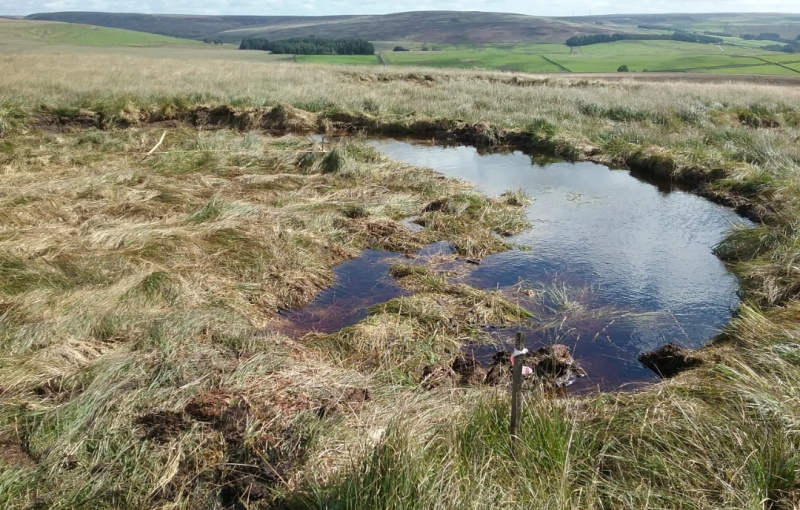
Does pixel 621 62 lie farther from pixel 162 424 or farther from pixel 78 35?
pixel 78 35

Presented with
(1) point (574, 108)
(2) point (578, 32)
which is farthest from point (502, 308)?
(2) point (578, 32)

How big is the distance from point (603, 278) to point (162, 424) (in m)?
5.62

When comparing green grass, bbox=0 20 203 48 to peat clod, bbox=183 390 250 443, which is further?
green grass, bbox=0 20 203 48

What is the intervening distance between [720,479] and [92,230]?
754 cm

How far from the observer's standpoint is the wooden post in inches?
125

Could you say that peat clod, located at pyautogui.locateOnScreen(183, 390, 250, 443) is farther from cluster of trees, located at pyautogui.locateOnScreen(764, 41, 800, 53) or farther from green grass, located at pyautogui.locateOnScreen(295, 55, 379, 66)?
cluster of trees, located at pyautogui.locateOnScreen(764, 41, 800, 53)

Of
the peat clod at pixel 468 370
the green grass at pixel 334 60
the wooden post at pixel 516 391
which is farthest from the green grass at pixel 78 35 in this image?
the wooden post at pixel 516 391

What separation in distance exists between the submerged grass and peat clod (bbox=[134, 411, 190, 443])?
0.02 m

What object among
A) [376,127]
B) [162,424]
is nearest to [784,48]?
[376,127]

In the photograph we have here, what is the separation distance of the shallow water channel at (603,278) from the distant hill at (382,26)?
317 ft

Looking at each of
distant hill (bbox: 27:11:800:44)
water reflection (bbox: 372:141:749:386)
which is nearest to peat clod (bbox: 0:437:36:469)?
water reflection (bbox: 372:141:749:386)

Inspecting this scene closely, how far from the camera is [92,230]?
25.6 ft

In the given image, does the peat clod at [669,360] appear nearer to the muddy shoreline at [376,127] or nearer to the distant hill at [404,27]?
the muddy shoreline at [376,127]

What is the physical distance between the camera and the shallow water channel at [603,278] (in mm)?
6168
